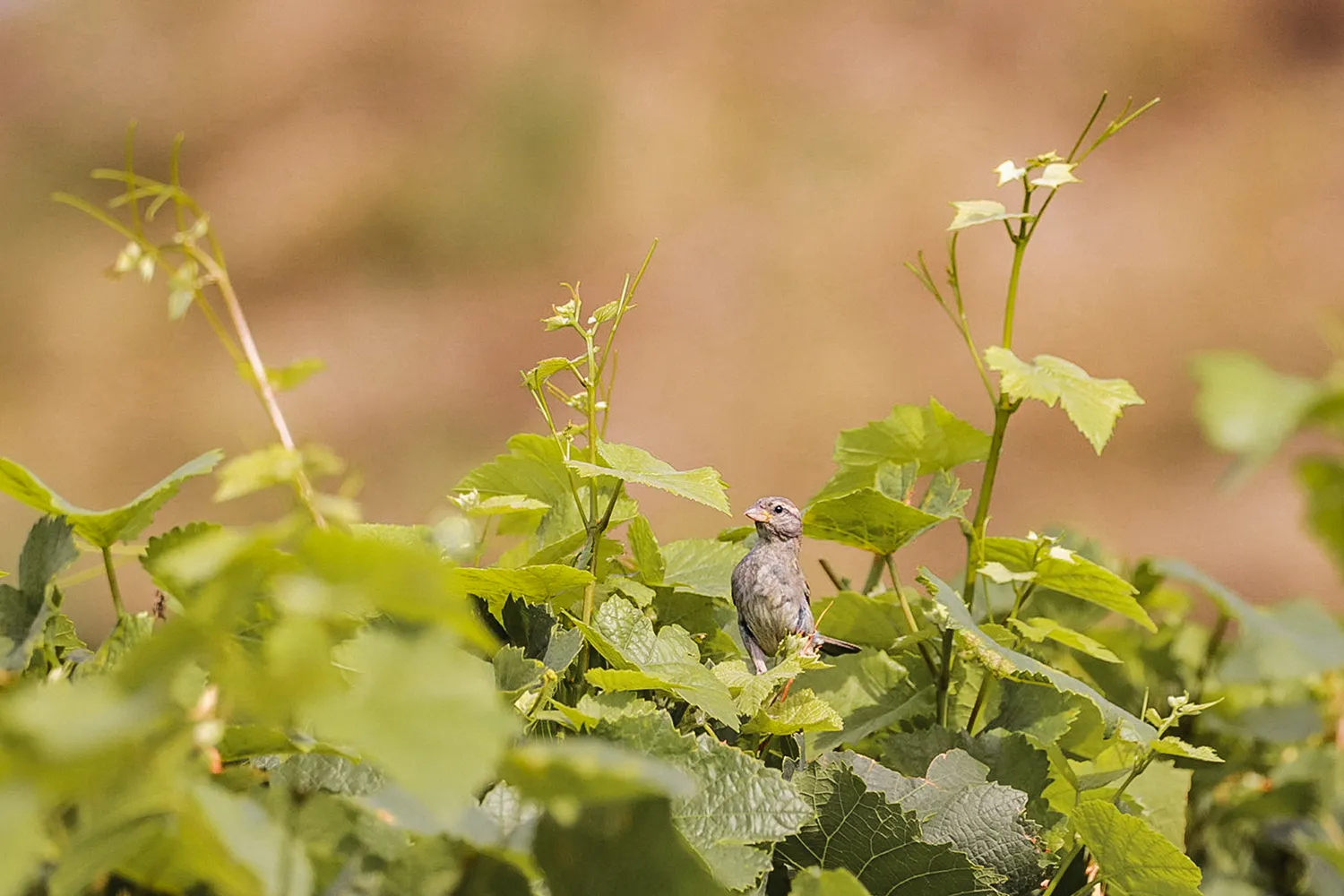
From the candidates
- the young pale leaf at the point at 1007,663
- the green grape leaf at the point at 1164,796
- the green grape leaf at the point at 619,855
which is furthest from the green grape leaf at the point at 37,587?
the green grape leaf at the point at 1164,796

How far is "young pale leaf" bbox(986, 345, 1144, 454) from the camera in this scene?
0.45 meters

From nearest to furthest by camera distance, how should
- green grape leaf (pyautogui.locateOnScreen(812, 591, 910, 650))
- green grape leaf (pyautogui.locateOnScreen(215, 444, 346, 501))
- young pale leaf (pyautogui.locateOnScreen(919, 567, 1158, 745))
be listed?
1. green grape leaf (pyautogui.locateOnScreen(215, 444, 346, 501))
2. young pale leaf (pyautogui.locateOnScreen(919, 567, 1158, 745))
3. green grape leaf (pyautogui.locateOnScreen(812, 591, 910, 650))

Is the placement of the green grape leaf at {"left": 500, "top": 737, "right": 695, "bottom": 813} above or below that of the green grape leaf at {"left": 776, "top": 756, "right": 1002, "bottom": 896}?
above

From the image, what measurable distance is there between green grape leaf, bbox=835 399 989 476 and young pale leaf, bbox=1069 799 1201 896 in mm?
220

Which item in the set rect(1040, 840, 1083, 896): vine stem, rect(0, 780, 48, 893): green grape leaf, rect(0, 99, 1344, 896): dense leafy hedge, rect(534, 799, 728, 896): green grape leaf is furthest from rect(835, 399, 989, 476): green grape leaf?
rect(0, 780, 48, 893): green grape leaf

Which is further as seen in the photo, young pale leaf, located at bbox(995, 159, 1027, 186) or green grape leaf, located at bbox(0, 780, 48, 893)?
young pale leaf, located at bbox(995, 159, 1027, 186)

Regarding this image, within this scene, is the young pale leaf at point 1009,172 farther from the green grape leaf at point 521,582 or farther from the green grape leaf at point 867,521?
the green grape leaf at point 521,582

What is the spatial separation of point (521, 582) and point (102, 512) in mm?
146

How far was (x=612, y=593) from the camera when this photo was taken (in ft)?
1.47

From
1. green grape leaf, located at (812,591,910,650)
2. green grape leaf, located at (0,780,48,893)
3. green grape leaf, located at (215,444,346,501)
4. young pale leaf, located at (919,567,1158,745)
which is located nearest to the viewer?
green grape leaf, located at (0,780,48,893)

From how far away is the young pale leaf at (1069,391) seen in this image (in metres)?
0.45

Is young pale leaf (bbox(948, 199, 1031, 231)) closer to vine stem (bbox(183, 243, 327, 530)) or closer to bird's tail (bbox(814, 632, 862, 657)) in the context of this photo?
bird's tail (bbox(814, 632, 862, 657))

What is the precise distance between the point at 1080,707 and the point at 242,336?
1.26ft

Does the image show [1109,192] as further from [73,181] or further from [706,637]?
[73,181]
